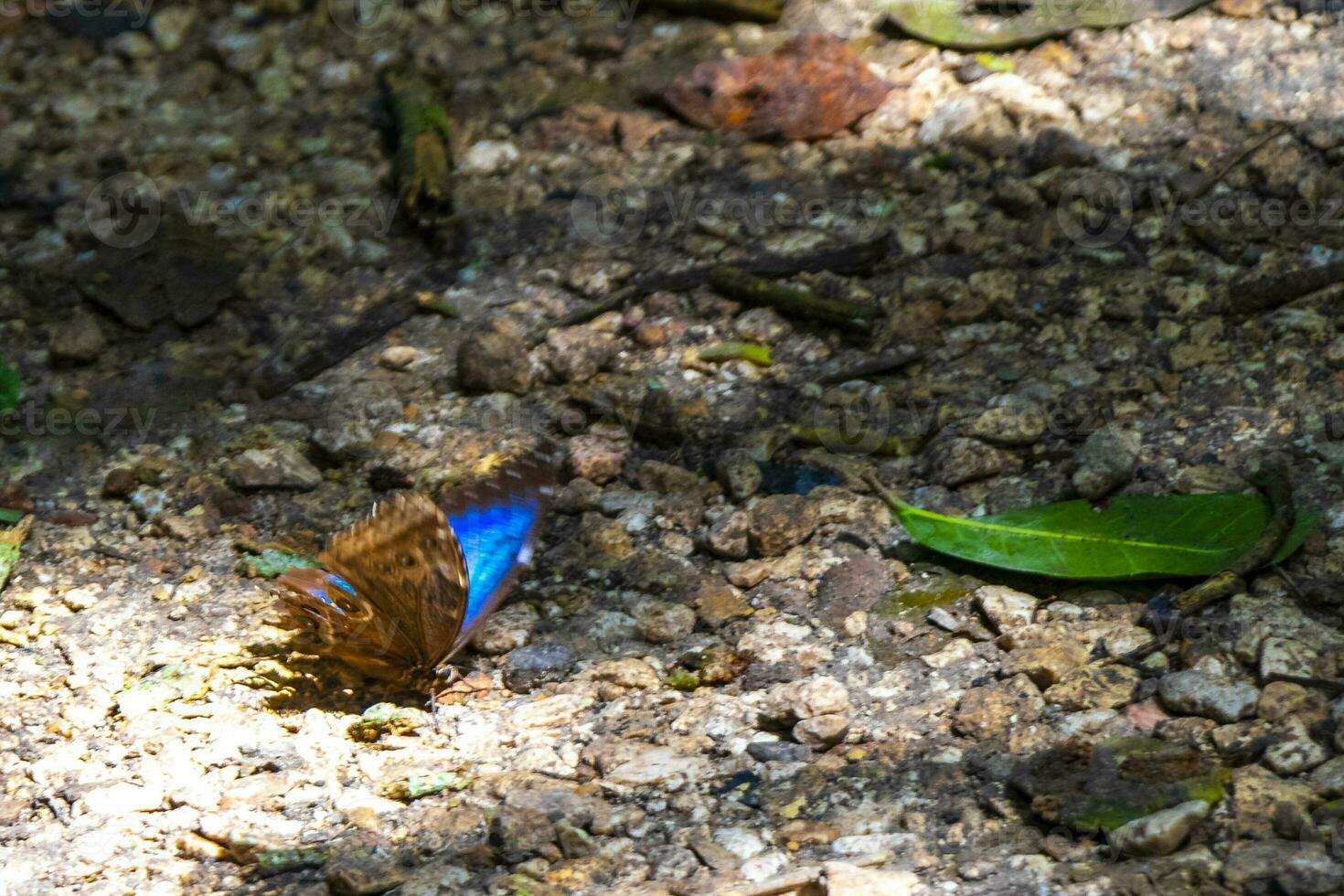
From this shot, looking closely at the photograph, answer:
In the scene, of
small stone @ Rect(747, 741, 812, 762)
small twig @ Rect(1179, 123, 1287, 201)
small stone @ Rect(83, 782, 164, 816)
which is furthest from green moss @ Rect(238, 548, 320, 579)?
small twig @ Rect(1179, 123, 1287, 201)

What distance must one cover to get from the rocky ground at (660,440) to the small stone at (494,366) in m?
0.01

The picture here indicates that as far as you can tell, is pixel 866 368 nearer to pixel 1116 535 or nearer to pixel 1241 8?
pixel 1116 535

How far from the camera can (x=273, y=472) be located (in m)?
2.90

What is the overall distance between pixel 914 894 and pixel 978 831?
7.1 inches

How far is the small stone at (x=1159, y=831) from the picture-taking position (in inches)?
76.7

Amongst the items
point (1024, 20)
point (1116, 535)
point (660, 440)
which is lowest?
point (660, 440)

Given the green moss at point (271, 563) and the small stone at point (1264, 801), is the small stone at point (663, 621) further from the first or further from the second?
the small stone at point (1264, 801)

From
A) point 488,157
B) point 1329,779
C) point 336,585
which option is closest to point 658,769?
point 336,585

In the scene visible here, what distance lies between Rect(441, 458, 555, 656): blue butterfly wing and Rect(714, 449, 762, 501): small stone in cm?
35

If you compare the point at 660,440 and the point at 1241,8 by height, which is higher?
the point at 1241,8

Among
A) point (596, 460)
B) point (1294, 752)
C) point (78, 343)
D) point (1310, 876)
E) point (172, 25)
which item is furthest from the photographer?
point (172, 25)

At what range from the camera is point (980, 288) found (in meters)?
3.15

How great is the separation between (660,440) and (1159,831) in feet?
4.37

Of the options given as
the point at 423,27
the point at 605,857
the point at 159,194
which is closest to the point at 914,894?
the point at 605,857
